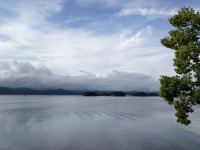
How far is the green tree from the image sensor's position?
2894 centimetres

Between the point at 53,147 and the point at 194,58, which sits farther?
the point at 53,147

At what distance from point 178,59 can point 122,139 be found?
3109 cm

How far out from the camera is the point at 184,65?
29.3 meters

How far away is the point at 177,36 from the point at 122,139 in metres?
31.6

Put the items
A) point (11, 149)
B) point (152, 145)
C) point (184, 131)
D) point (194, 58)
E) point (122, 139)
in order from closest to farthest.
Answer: point (194, 58)
point (11, 149)
point (152, 145)
point (122, 139)
point (184, 131)

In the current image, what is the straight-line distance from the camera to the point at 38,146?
49062mm

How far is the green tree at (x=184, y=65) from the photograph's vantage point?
28.9m

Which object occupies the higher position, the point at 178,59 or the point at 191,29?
the point at 191,29

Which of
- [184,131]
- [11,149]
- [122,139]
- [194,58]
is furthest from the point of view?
[184,131]

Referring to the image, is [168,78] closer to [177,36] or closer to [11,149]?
[177,36]

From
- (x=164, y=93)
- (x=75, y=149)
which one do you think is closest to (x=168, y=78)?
(x=164, y=93)

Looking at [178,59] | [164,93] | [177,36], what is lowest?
[164,93]

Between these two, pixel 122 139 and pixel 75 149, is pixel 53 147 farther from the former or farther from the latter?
pixel 122 139

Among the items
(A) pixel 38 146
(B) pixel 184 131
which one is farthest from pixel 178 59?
(B) pixel 184 131
